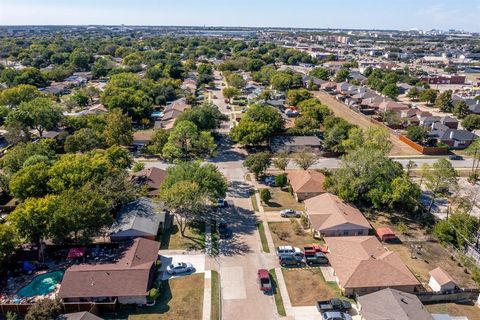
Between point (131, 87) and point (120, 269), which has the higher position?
point (131, 87)

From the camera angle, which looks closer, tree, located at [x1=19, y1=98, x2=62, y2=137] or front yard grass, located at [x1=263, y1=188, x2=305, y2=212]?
front yard grass, located at [x1=263, y1=188, x2=305, y2=212]

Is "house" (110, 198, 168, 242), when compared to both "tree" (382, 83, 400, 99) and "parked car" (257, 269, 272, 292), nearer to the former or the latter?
"parked car" (257, 269, 272, 292)

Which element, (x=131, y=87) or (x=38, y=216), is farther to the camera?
(x=131, y=87)

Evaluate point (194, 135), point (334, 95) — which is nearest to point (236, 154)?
point (194, 135)

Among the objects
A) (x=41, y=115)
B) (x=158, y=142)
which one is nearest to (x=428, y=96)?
(x=158, y=142)

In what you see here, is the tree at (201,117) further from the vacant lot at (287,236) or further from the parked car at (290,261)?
the parked car at (290,261)

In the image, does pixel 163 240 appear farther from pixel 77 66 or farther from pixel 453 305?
pixel 77 66

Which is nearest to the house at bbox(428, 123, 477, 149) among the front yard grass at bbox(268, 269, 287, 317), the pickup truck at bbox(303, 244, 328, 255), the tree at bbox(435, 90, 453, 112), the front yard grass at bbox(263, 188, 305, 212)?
the tree at bbox(435, 90, 453, 112)
